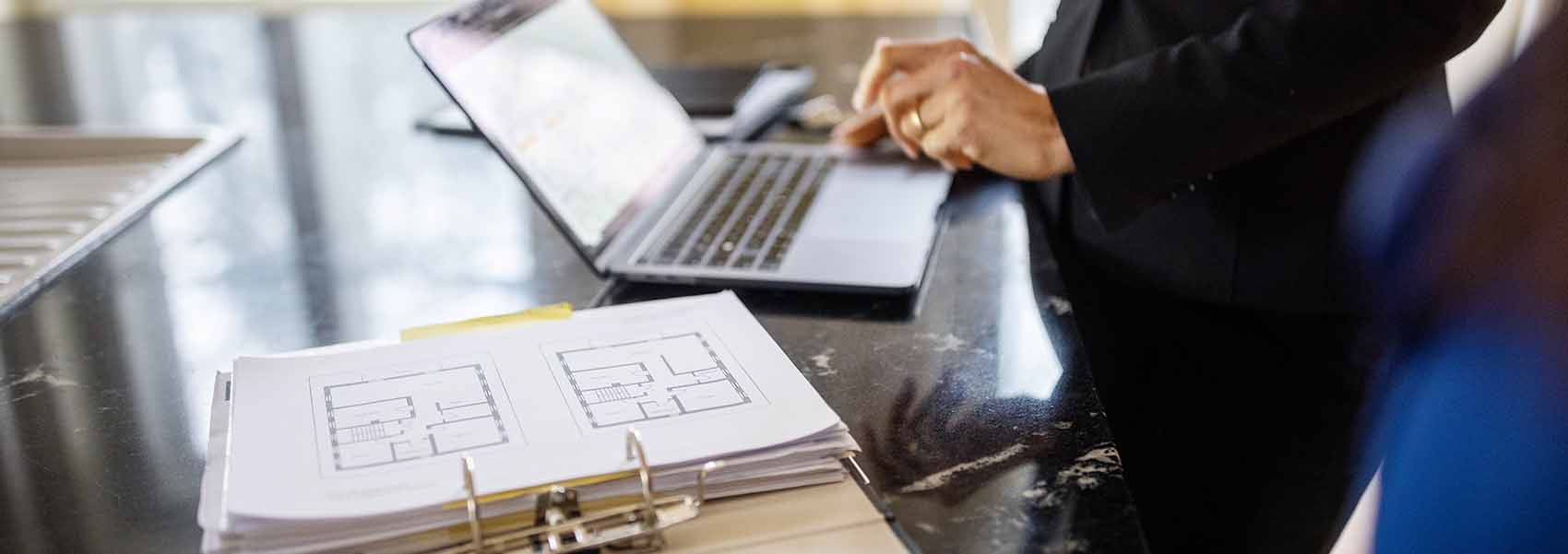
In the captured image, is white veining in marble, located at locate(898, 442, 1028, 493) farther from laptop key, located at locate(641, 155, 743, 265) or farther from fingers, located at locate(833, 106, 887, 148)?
fingers, located at locate(833, 106, 887, 148)

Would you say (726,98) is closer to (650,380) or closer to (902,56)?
(902,56)

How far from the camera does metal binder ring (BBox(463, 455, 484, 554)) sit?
611mm

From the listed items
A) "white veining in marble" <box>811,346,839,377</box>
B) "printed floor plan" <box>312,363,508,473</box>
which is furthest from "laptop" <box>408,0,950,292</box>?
"printed floor plan" <box>312,363,508,473</box>

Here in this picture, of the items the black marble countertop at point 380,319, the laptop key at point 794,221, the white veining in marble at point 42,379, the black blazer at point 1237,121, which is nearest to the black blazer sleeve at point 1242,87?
the black blazer at point 1237,121

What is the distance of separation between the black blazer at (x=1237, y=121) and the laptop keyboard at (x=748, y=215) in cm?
25

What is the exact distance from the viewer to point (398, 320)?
96 cm

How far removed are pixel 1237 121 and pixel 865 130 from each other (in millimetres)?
476

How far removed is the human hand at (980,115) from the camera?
1040 millimetres

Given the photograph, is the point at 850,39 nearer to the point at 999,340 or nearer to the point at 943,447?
the point at 999,340

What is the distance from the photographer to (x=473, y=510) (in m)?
0.61

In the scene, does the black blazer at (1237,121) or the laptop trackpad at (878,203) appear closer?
the black blazer at (1237,121)

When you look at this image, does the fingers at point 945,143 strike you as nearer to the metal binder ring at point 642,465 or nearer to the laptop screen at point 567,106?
the laptop screen at point 567,106

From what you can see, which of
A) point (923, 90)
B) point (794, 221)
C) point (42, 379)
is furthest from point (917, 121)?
point (42, 379)

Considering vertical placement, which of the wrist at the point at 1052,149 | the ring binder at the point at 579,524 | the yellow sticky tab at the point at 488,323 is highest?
the wrist at the point at 1052,149
